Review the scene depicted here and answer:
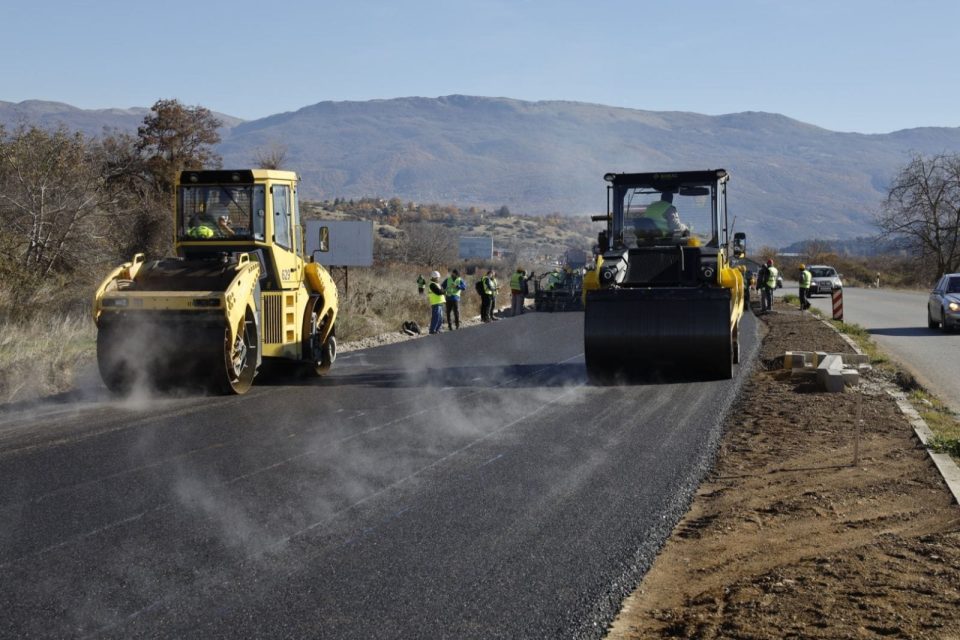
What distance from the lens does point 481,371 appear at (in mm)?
17641

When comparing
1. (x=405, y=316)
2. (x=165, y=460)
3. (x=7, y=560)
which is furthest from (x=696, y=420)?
(x=405, y=316)

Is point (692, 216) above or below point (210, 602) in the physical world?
above

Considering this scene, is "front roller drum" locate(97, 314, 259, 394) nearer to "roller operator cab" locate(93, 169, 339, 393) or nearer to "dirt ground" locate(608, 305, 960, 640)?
"roller operator cab" locate(93, 169, 339, 393)

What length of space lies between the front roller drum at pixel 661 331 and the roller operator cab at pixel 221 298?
4283 mm

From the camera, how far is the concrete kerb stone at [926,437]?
29.2 feet

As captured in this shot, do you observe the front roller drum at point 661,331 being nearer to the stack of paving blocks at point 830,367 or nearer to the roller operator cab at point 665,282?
the roller operator cab at point 665,282

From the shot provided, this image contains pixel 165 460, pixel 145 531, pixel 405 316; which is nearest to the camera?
pixel 145 531

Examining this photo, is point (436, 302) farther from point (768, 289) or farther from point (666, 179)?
point (768, 289)

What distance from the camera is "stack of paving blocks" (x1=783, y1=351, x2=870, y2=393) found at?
14852mm

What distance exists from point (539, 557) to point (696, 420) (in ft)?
19.3

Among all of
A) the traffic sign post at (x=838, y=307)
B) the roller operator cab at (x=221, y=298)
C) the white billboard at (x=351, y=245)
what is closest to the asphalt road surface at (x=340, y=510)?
the roller operator cab at (x=221, y=298)

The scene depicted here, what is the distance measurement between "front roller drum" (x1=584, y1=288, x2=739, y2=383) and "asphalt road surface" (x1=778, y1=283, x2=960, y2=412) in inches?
121

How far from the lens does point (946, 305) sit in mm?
25750

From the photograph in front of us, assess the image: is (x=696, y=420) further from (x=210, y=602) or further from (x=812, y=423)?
(x=210, y=602)
